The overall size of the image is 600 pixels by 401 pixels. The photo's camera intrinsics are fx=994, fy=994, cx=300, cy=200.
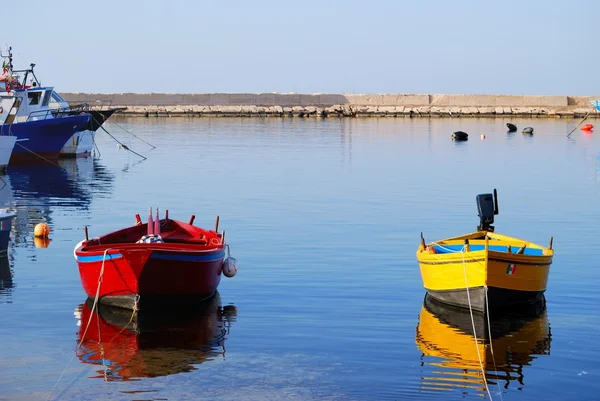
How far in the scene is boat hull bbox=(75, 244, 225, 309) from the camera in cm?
1403

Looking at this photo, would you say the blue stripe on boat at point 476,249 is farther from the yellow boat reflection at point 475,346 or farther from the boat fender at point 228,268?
the boat fender at point 228,268

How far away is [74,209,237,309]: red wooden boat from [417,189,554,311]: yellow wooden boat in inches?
131

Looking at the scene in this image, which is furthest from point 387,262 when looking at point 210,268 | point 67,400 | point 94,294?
point 67,400

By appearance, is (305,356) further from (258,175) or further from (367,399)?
(258,175)

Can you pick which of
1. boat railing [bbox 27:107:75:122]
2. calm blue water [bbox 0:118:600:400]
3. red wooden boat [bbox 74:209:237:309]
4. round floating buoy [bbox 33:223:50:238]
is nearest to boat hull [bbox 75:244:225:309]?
red wooden boat [bbox 74:209:237:309]

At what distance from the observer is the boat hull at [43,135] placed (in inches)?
1674

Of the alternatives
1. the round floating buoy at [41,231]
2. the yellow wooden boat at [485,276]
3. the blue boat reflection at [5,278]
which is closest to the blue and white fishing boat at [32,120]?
the round floating buoy at [41,231]

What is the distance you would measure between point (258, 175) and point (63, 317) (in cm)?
2437

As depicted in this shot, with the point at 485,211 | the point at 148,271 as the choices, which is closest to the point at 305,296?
the point at 148,271

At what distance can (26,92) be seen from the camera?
4331 cm

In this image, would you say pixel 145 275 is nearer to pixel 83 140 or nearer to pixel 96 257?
pixel 96 257

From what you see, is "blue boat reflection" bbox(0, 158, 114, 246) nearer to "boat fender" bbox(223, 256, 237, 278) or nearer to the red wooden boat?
"boat fender" bbox(223, 256, 237, 278)

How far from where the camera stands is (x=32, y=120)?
43.3 m

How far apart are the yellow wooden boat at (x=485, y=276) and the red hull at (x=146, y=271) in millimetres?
3324
